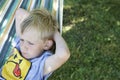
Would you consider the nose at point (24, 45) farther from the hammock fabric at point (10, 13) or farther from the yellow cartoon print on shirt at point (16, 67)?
the hammock fabric at point (10, 13)

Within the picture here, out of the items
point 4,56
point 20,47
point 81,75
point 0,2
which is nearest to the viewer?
point 20,47

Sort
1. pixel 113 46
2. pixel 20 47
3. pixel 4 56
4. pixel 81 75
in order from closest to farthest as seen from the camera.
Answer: pixel 20 47 < pixel 4 56 < pixel 81 75 < pixel 113 46

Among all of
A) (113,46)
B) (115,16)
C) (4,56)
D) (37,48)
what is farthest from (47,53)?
(115,16)

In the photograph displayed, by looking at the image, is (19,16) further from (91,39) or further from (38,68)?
(91,39)

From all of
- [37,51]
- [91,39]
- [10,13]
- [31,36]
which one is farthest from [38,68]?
[91,39]

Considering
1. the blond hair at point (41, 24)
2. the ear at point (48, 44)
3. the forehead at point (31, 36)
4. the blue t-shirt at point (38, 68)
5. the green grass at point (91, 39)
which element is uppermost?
the blond hair at point (41, 24)

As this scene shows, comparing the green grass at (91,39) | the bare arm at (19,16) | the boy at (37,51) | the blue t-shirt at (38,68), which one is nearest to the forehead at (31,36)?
the boy at (37,51)

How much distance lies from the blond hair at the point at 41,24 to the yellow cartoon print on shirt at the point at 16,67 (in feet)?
0.74

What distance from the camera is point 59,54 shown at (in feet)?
7.59

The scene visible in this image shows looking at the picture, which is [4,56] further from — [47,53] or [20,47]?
[47,53]

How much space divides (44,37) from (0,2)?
2.61 feet

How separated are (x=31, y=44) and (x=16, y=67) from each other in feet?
0.71

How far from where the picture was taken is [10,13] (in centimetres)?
284

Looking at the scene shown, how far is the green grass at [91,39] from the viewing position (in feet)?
12.6
